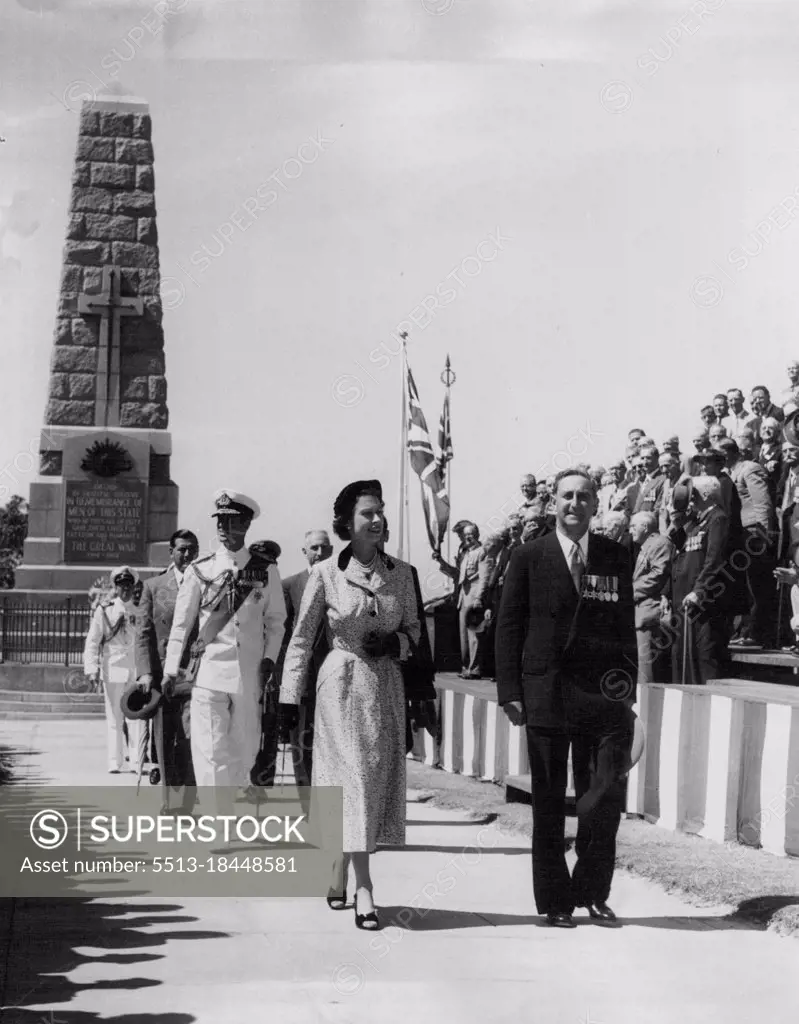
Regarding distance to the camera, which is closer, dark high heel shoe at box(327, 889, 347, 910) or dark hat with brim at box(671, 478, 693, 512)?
dark high heel shoe at box(327, 889, 347, 910)

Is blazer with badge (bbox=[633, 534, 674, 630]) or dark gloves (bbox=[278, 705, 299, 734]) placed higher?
blazer with badge (bbox=[633, 534, 674, 630])

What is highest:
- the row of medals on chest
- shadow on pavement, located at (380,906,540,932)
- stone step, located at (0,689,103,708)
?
the row of medals on chest

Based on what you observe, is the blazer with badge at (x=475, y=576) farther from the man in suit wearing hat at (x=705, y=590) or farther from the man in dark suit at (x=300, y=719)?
the man in dark suit at (x=300, y=719)

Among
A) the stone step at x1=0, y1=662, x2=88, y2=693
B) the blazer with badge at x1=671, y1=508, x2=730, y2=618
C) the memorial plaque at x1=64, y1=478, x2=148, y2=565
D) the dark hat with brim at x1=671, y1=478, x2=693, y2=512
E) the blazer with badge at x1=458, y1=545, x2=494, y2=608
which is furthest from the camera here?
the memorial plaque at x1=64, y1=478, x2=148, y2=565

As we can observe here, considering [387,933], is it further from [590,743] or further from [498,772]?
[498,772]

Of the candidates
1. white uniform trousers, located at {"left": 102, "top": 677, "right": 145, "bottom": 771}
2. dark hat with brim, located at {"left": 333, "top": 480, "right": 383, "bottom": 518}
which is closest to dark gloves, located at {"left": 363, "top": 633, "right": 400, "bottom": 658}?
dark hat with brim, located at {"left": 333, "top": 480, "right": 383, "bottom": 518}

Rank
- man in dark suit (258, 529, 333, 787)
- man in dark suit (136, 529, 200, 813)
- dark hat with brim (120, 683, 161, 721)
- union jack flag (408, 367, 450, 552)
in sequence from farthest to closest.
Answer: union jack flag (408, 367, 450, 552)
man in dark suit (136, 529, 200, 813)
dark hat with brim (120, 683, 161, 721)
man in dark suit (258, 529, 333, 787)

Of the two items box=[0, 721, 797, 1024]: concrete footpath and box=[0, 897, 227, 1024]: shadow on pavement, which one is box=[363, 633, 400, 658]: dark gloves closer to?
box=[0, 721, 797, 1024]: concrete footpath

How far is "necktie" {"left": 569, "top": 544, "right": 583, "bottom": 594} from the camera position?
701cm

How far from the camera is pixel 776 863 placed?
840 centimetres

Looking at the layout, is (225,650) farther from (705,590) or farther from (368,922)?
(705,590)

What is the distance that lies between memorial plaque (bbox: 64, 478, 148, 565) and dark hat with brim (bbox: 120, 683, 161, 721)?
17.2m

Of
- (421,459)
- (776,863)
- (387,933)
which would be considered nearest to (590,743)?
(387,933)

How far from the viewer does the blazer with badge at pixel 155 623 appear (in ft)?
31.8
